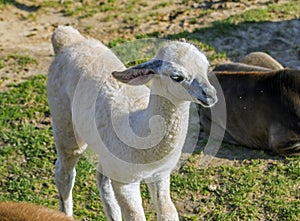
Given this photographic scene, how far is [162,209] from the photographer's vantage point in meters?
5.41

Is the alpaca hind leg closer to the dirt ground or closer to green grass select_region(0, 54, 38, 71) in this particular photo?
the dirt ground

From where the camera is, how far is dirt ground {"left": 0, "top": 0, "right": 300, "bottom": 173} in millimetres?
10164

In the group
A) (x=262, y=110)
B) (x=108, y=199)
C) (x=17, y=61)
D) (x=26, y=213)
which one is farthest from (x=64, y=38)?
(x=17, y=61)

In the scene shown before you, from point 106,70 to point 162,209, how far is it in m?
1.18

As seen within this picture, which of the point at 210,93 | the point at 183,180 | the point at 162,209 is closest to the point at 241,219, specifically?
the point at 183,180

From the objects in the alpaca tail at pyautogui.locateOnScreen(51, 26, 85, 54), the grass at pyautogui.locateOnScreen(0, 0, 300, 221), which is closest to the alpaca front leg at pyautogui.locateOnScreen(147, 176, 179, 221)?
the grass at pyautogui.locateOnScreen(0, 0, 300, 221)

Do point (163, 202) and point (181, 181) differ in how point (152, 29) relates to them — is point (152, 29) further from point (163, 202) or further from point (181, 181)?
point (163, 202)

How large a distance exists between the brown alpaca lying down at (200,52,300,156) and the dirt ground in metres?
1.65

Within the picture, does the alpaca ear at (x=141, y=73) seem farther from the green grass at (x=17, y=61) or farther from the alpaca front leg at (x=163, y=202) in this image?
the green grass at (x=17, y=61)

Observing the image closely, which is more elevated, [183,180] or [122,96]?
[122,96]

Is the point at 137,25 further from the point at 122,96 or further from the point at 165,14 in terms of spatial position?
the point at 122,96

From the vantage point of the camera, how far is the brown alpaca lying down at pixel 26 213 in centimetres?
418

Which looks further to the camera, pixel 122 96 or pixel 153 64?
pixel 122 96

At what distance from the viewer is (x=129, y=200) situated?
5.16 metres
